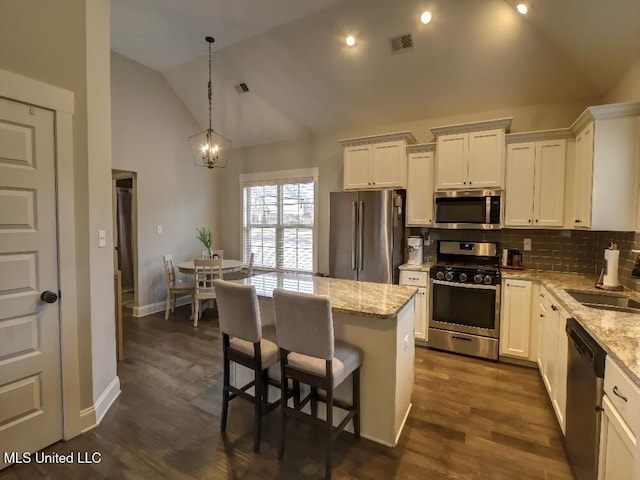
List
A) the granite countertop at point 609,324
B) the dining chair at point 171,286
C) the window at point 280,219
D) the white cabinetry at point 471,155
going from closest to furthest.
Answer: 1. the granite countertop at point 609,324
2. the white cabinetry at point 471,155
3. the dining chair at point 171,286
4. the window at point 280,219

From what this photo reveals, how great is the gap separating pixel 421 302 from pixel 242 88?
155 inches

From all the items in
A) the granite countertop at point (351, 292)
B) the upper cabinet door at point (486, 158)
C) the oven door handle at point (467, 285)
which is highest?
the upper cabinet door at point (486, 158)

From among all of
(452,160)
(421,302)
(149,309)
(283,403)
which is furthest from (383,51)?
(149,309)

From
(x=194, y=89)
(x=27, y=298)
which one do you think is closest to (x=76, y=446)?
(x=27, y=298)

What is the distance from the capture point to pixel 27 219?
1903 mm

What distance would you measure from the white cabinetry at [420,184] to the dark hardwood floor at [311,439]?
69.5 inches

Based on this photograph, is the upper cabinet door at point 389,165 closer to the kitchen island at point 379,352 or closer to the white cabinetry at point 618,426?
the kitchen island at point 379,352

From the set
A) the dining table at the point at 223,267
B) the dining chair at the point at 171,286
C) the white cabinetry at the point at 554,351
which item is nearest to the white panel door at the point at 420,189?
the white cabinetry at the point at 554,351

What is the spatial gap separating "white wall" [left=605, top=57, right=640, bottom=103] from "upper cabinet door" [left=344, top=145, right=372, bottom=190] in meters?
2.43

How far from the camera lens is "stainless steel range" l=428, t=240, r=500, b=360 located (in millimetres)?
3295

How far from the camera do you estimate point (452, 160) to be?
3.58 m

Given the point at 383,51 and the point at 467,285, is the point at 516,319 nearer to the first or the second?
the point at 467,285

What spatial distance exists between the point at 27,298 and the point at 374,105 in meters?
3.99

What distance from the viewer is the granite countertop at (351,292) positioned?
194cm
